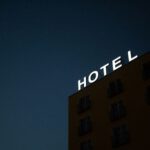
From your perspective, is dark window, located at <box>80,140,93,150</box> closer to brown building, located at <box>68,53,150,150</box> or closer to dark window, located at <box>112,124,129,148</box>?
brown building, located at <box>68,53,150,150</box>

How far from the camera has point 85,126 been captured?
171 feet

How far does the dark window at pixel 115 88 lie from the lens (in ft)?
160

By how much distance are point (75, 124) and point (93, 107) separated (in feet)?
16.1

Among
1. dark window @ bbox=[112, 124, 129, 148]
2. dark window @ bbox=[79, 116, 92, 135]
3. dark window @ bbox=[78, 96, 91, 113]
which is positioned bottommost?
dark window @ bbox=[112, 124, 129, 148]

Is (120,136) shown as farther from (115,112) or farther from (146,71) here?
(146,71)

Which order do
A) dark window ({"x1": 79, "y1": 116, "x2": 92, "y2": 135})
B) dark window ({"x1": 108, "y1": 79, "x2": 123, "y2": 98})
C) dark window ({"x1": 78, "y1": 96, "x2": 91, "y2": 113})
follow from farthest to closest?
dark window ({"x1": 78, "y1": 96, "x2": 91, "y2": 113})
dark window ({"x1": 79, "y1": 116, "x2": 92, "y2": 135})
dark window ({"x1": 108, "y1": 79, "x2": 123, "y2": 98})

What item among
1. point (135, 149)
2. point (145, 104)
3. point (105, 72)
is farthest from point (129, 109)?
point (105, 72)

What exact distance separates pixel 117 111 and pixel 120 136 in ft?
13.1

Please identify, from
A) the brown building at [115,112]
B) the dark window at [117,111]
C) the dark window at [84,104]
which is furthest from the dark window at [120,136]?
the dark window at [84,104]

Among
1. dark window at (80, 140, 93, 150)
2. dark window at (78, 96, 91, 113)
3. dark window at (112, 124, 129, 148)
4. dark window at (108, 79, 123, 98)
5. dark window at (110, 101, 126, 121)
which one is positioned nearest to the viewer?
dark window at (112, 124, 129, 148)

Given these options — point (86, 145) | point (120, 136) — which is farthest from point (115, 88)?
point (86, 145)

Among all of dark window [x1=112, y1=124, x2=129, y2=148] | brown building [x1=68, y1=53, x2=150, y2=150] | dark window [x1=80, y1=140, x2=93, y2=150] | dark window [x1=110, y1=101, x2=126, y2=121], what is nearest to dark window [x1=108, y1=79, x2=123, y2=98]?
brown building [x1=68, y1=53, x2=150, y2=150]

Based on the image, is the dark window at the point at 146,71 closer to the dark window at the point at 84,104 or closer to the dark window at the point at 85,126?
the dark window at the point at 84,104

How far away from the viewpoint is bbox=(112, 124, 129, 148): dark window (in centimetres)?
4381
